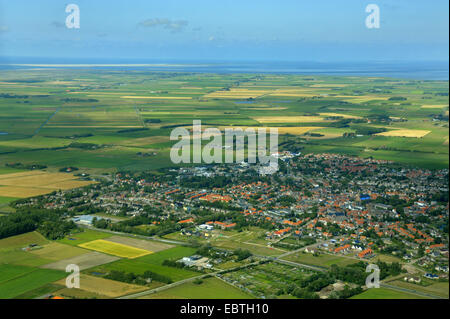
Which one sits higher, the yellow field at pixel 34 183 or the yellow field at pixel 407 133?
the yellow field at pixel 407 133

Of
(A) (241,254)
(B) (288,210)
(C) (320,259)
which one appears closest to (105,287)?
(A) (241,254)

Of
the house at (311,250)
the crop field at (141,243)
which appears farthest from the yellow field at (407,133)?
the crop field at (141,243)

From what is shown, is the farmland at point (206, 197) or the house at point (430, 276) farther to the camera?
the house at point (430, 276)

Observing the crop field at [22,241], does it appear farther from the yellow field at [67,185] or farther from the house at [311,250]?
the house at [311,250]

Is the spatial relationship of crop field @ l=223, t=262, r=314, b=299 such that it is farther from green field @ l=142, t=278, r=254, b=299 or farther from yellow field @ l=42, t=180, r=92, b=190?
yellow field @ l=42, t=180, r=92, b=190

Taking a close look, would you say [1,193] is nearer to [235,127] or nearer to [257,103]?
[235,127]
